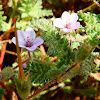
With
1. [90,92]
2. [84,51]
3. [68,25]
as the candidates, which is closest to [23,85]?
[84,51]

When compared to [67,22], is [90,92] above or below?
below

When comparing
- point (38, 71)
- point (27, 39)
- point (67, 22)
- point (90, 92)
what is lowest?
point (90, 92)

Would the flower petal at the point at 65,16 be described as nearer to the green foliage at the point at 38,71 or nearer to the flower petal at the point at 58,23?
the flower petal at the point at 58,23

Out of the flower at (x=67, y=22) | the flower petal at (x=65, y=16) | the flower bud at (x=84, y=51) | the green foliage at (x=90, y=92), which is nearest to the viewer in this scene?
the flower bud at (x=84, y=51)

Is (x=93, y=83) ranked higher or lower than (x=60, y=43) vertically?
lower

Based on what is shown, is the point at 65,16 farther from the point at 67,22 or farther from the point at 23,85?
the point at 23,85

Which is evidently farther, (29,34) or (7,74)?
(29,34)

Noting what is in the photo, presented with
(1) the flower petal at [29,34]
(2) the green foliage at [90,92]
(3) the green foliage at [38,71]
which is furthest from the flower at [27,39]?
(2) the green foliage at [90,92]

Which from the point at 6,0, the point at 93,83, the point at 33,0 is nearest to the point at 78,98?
the point at 93,83

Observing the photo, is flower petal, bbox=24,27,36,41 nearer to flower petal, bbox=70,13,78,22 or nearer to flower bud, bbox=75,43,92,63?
flower petal, bbox=70,13,78,22

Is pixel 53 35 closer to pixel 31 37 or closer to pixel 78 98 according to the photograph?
pixel 31 37

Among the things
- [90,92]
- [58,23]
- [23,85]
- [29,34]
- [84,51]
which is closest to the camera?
[84,51]
